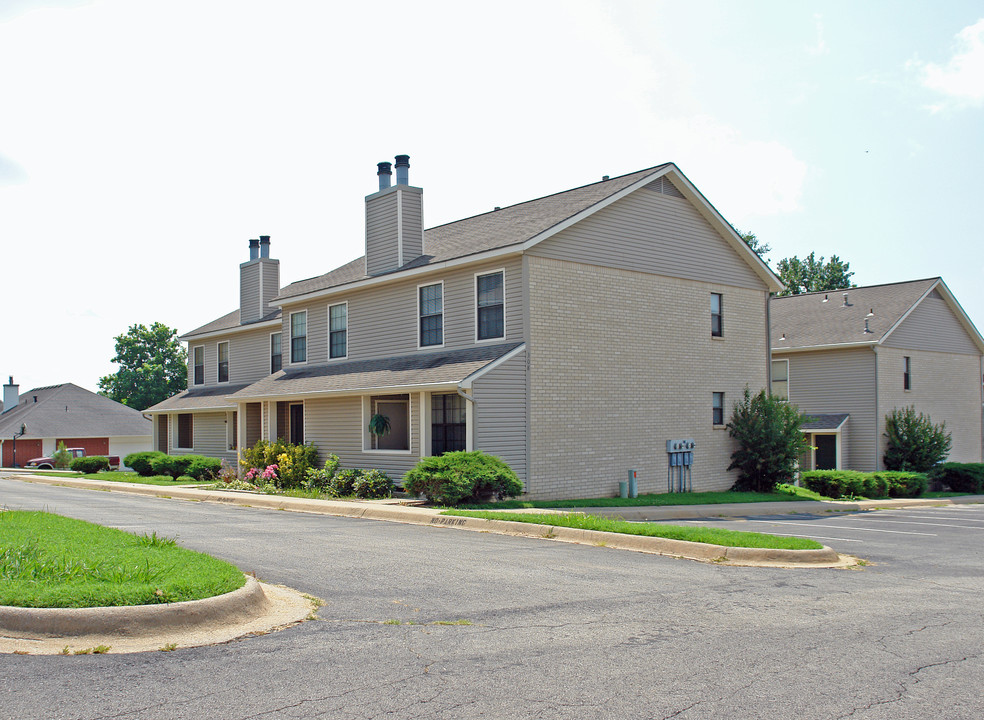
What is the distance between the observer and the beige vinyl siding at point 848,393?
1329 inches

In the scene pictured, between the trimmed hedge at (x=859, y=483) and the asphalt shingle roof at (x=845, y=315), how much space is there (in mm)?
6192

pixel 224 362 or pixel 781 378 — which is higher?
pixel 224 362

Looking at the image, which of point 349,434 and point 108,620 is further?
point 349,434

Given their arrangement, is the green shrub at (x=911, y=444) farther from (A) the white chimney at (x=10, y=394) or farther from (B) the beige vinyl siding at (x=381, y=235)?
(A) the white chimney at (x=10, y=394)

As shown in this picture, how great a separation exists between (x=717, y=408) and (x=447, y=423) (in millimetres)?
9057

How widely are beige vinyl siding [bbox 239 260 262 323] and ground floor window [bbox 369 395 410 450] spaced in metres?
12.1

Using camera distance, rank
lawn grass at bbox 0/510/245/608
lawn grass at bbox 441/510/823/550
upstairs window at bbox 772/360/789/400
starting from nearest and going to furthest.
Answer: lawn grass at bbox 0/510/245/608, lawn grass at bbox 441/510/823/550, upstairs window at bbox 772/360/789/400

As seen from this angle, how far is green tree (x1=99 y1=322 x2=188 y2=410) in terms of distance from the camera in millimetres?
78000

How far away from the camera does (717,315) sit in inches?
1035

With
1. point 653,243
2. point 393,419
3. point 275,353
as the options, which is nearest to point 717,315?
point 653,243

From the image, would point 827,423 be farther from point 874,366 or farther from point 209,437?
point 209,437

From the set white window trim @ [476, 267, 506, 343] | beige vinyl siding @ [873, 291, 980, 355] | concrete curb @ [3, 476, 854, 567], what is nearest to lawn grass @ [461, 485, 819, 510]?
concrete curb @ [3, 476, 854, 567]

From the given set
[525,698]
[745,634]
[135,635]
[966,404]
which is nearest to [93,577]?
[135,635]

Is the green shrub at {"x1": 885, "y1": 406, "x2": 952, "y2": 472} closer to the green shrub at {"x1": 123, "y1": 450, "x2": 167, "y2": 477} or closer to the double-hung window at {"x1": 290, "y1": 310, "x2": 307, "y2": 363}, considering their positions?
the double-hung window at {"x1": 290, "y1": 310, "x2": 307, "y2": 363}
